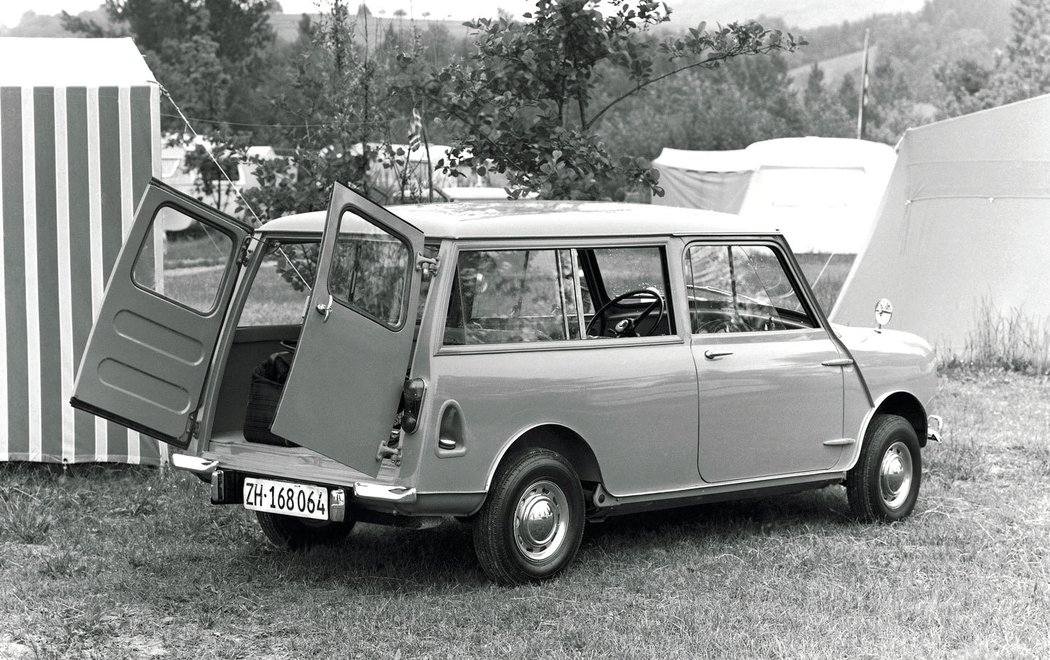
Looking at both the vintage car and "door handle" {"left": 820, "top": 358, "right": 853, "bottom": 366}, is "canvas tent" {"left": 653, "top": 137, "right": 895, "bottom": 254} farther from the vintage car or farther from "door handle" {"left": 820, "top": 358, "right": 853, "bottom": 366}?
the vintage car

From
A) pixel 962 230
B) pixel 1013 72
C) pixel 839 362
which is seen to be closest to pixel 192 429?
pixel 839 362

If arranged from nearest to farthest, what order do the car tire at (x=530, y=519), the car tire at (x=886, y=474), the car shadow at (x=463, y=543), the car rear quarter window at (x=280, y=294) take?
1. the car tire at (x=530, y=519)
2. the car shadow at (x=463, y=543)
3. the car tire at (x=886, y=474)
4. the car rear quarter window at (x=280, y=294)

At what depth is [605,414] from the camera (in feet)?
19.3

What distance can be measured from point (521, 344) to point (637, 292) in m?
1.09

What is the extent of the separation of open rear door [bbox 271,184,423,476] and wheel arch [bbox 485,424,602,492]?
65cm

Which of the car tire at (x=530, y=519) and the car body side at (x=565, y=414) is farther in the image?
the car tire at (x=530, y=519)

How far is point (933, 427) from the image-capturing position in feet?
24.2

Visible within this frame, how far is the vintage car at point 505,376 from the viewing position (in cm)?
532

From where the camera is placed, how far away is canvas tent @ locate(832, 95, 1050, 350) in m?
12.3

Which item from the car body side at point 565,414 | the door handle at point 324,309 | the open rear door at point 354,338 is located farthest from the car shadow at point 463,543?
the door handle at point 324,309

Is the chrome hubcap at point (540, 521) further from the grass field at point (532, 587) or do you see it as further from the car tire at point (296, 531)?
the car tire at point (296, 531)

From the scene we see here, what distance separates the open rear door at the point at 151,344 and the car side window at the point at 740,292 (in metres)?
2.06

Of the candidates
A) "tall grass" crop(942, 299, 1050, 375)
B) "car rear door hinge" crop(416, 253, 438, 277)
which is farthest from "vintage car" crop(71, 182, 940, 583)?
"tall grass" crop(942, 299, 1050, 375)

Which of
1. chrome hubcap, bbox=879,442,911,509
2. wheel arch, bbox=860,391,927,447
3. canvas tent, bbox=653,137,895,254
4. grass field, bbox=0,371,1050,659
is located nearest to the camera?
grass field, bbox=0,371,1050,659
